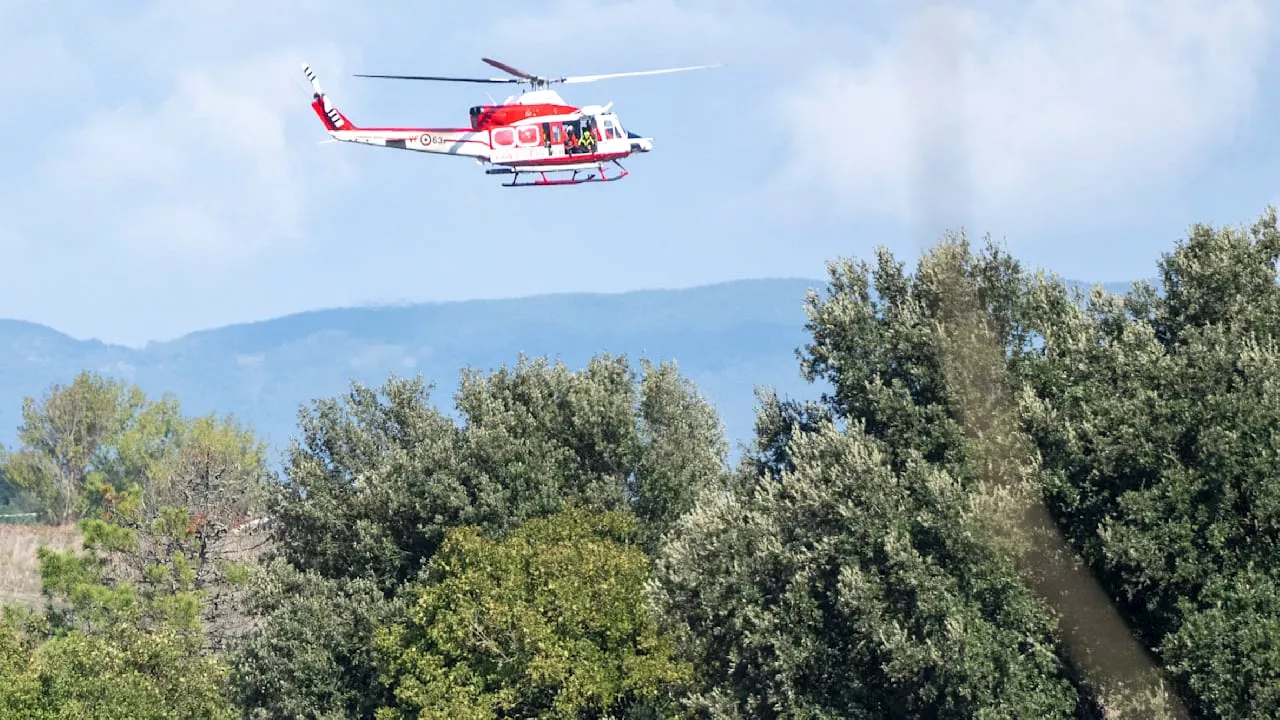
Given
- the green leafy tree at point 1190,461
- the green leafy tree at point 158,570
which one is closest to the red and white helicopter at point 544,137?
the green leafy tree at point 158,570

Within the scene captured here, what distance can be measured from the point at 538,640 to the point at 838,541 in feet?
38.2

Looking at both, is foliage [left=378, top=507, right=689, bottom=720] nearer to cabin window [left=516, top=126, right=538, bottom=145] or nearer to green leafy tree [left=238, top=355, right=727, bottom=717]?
green leafy tree [left=238, top=355, right=727, bottom=717]

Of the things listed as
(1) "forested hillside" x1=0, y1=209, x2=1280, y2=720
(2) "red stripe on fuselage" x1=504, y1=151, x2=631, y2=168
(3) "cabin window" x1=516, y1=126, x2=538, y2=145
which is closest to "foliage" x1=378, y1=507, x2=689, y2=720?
(1) "forested hillside" x1=0, y1=209, x2=1280, y2=720

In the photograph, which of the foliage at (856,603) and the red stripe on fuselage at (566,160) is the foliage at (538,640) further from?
the red stripe on fuselage at (566,160)

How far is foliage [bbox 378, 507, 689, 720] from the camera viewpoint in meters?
52.7

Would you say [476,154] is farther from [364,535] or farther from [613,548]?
[613,548]

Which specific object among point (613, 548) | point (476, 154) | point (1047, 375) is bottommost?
point (613, 548)

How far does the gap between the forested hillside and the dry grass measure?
39828 mm

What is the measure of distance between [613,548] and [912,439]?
12426 millimetres

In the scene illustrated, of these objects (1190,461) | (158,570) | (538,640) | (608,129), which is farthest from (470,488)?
(1190,461)

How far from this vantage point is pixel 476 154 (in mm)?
80188

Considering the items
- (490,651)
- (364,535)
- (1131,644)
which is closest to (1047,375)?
(1131,644)

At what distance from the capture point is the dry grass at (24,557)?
110 metres

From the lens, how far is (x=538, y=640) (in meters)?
52.6
